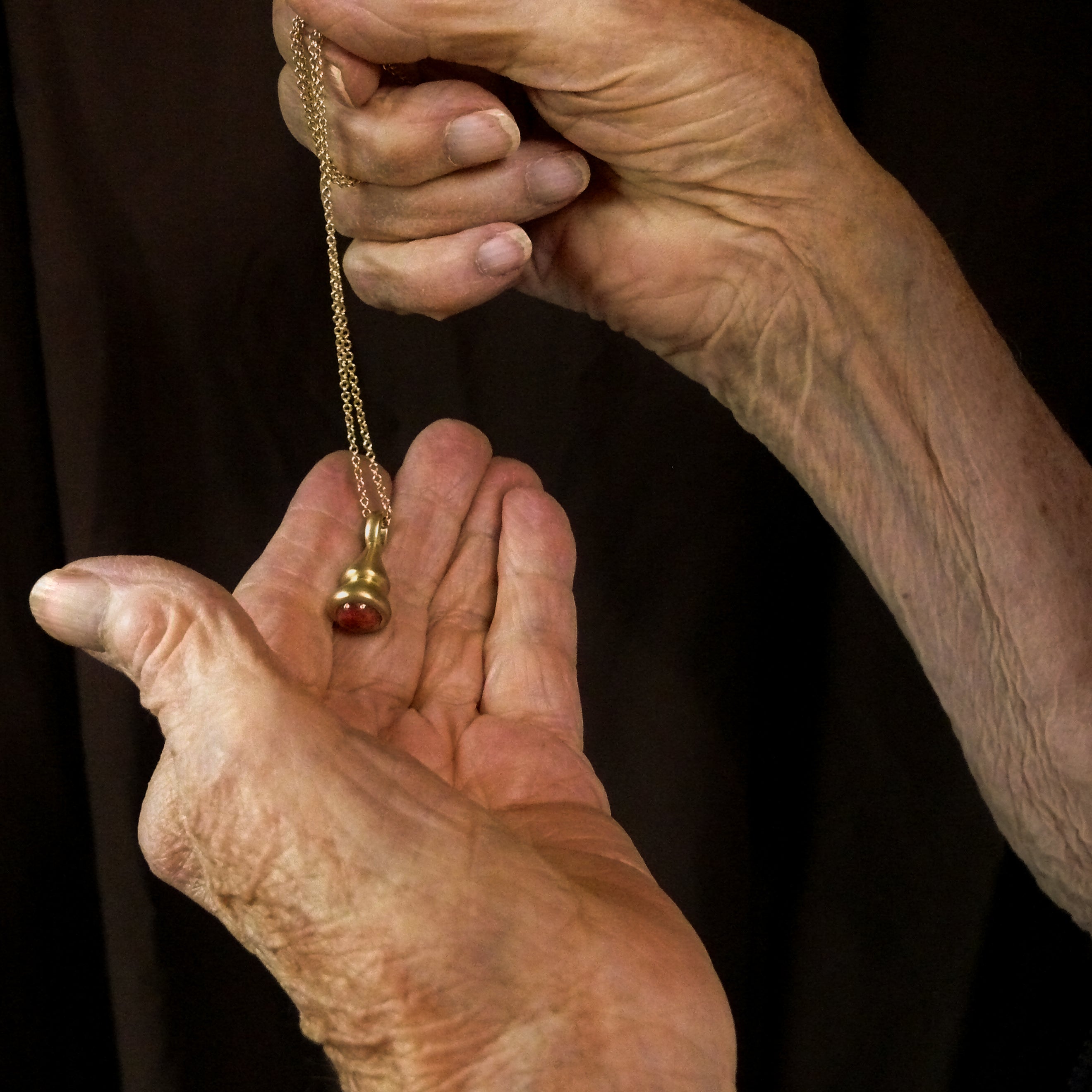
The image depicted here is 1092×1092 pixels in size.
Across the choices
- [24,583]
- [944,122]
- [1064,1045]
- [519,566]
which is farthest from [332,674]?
[1064,1045]

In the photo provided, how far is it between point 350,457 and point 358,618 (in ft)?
0.58

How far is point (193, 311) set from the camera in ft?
3.56

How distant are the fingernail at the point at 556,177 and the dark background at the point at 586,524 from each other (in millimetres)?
345

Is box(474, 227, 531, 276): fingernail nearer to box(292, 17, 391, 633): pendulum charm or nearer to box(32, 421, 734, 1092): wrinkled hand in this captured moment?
box(292, 17, 391, 633): pendulum charm

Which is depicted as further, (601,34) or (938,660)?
(938,660)

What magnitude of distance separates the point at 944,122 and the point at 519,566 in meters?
0.66

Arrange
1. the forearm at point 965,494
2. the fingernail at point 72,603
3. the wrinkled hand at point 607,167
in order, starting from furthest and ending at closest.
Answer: the forearm at point 965,494 < the wrinkled hand at point 607,167 < the fingernail at point 72,603

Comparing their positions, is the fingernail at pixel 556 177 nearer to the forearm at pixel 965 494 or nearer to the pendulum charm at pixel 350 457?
the pendulum charm at pixel 350 457

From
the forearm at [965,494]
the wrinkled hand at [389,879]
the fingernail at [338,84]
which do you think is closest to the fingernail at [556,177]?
the fingernail at [338,84]

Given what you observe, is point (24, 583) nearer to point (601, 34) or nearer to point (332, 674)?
point (332, 674)

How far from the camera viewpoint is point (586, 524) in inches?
49.3

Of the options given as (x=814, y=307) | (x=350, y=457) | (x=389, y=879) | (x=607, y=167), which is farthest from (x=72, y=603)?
(x=814, y=307)

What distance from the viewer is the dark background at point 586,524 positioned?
1.04 metres

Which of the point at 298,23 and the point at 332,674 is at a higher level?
the point at 298,23
